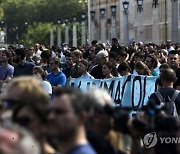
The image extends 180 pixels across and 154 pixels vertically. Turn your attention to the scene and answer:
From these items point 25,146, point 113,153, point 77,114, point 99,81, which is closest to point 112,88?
point 99,81

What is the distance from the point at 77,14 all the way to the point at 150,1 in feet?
156

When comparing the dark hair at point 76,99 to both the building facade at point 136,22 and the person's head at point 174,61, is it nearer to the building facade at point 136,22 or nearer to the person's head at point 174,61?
the person's head at point 174,61

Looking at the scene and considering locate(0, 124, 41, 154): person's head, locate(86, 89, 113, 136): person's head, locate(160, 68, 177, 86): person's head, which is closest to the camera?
Answer: locate(0, 124, 41, 154): person's head

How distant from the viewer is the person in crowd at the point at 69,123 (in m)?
5.98

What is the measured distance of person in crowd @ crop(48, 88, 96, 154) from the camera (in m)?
5.98

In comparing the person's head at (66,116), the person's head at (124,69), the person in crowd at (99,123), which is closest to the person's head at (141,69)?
the person's head at (124,69)

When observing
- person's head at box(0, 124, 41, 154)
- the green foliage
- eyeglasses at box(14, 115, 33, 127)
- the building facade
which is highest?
the green foliage

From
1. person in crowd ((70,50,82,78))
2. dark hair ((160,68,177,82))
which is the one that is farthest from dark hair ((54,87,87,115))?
person in crowd ((70,50,82,78))

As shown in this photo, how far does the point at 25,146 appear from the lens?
16.8 ft

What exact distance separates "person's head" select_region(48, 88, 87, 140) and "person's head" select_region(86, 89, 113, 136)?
0.25 metres

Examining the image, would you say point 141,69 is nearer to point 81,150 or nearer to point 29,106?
point 29,106

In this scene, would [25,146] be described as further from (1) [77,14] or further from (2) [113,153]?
(1) [77,14]

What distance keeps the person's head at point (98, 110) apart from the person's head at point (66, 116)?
25cm

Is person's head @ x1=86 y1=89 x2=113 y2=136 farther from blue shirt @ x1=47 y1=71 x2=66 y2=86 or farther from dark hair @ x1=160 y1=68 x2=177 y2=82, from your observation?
blue shirt @ x1=47 y1=71 x2=66 y2=86
